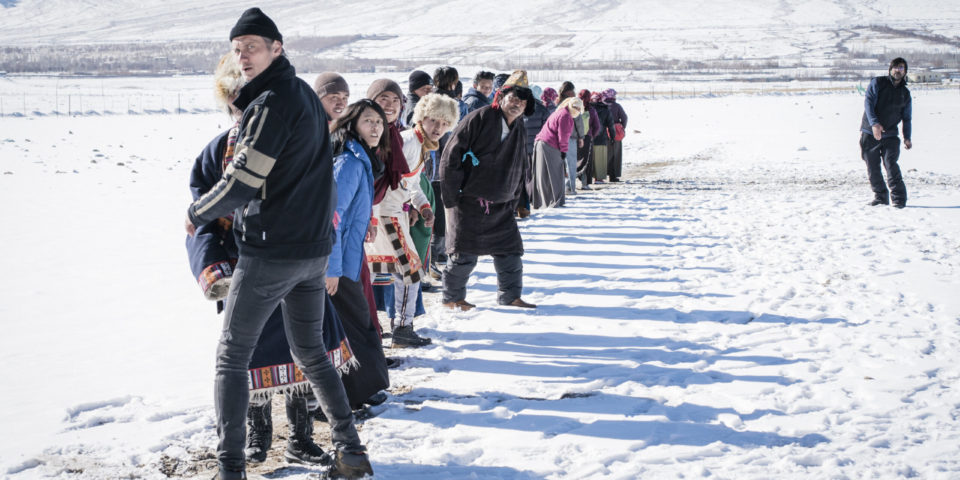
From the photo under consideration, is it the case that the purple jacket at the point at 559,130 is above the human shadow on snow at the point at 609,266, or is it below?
above

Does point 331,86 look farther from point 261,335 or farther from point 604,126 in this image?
point 604,126

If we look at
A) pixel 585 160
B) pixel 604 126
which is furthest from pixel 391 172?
pixel 604 126

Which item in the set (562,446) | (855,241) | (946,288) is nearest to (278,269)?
(562,446)

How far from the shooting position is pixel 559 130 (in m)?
9.20

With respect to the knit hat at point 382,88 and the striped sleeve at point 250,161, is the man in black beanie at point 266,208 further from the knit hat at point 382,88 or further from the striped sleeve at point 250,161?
the knit hat at point 382,88

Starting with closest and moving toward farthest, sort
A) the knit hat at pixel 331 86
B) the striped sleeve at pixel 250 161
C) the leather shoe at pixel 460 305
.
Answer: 1. the striped sleeve at pixel 250 161
2. the knit hat at pixel 331 86
3. the leather shoe at pixel 460 305

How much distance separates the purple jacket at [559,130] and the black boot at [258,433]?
648cm

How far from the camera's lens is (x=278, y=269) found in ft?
8.35

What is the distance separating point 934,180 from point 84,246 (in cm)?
1178

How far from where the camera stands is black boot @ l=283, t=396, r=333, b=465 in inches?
122

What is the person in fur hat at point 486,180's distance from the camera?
17.1 feet

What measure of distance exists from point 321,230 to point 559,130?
22.4 feet

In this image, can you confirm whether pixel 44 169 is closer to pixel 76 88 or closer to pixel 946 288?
pixel 946 288

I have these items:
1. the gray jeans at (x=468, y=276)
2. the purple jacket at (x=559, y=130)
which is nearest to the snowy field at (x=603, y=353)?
the gray jeans at (x=468, y=276)
